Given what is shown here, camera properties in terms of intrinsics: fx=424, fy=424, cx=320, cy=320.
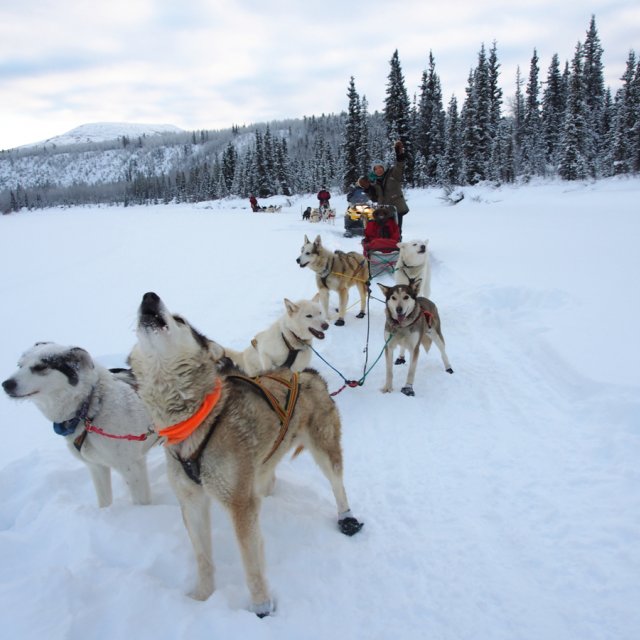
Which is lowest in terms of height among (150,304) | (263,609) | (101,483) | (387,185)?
(263,609)

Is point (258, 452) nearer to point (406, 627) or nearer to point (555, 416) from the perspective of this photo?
point (406, 627)

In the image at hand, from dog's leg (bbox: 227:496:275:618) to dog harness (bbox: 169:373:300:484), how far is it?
236 mm

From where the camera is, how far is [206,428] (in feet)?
7.06

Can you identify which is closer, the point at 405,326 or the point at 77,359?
the point at 77,359

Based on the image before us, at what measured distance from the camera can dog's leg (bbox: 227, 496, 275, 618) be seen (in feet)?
7.08

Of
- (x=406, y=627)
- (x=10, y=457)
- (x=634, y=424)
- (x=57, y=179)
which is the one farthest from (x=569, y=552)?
(x=57, y=179)

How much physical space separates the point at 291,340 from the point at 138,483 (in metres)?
2.16

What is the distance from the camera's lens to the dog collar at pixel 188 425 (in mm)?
2115

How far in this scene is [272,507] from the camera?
2.97 meters

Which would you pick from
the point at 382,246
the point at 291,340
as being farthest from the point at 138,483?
the point at 382,246

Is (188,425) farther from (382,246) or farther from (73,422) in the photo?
(382,246)

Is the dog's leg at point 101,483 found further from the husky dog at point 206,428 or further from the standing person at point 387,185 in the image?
the standing person at point 387,185

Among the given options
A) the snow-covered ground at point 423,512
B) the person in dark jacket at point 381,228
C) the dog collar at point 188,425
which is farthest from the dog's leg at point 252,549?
the person in dark jacket at point 381,228

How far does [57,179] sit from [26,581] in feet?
755
